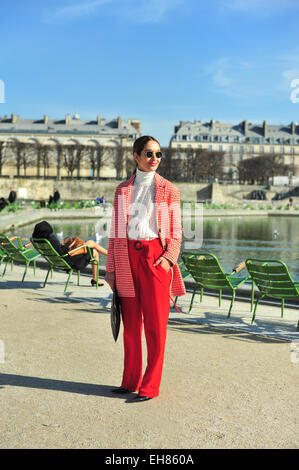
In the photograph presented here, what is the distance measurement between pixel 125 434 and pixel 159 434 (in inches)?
7.4

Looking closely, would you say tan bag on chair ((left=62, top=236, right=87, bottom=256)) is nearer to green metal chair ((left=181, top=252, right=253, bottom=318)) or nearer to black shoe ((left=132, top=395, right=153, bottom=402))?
green metal chair ((left=181, top=252, right=253, bottom=318))

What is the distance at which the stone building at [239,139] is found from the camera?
320 ft

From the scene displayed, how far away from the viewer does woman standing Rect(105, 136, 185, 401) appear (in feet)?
12.0

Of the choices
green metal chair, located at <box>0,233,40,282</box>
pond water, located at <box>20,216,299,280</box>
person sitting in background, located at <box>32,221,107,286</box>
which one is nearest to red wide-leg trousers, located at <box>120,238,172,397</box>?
person sitting in background, located at <box>32,221,107,286</box>

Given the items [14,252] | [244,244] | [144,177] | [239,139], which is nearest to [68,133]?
[239,139]

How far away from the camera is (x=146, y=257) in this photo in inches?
144

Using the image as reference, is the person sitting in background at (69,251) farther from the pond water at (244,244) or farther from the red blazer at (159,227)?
the pond water at (244,244)

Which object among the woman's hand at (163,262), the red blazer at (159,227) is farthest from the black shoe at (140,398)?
the woman's hand at (163,262)

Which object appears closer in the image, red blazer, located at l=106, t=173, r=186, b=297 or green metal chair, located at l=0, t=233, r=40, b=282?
red blazer, located at l=106, t=173, r=186, b=297

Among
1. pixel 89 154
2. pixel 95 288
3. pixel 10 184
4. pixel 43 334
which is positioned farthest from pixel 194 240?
pixel 89 154

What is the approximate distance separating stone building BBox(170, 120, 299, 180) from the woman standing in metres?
93.6

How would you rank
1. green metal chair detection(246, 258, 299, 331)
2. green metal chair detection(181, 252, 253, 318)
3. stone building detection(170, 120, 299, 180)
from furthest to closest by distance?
stone building detection(170, 120, 299, 180) → green metal chair detection(181, 252, 253, 318) → green metal chair detection(246, 258, 299, 331)

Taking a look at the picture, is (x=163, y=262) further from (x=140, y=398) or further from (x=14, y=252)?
(x=14, y=252)

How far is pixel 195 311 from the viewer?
258 inches
